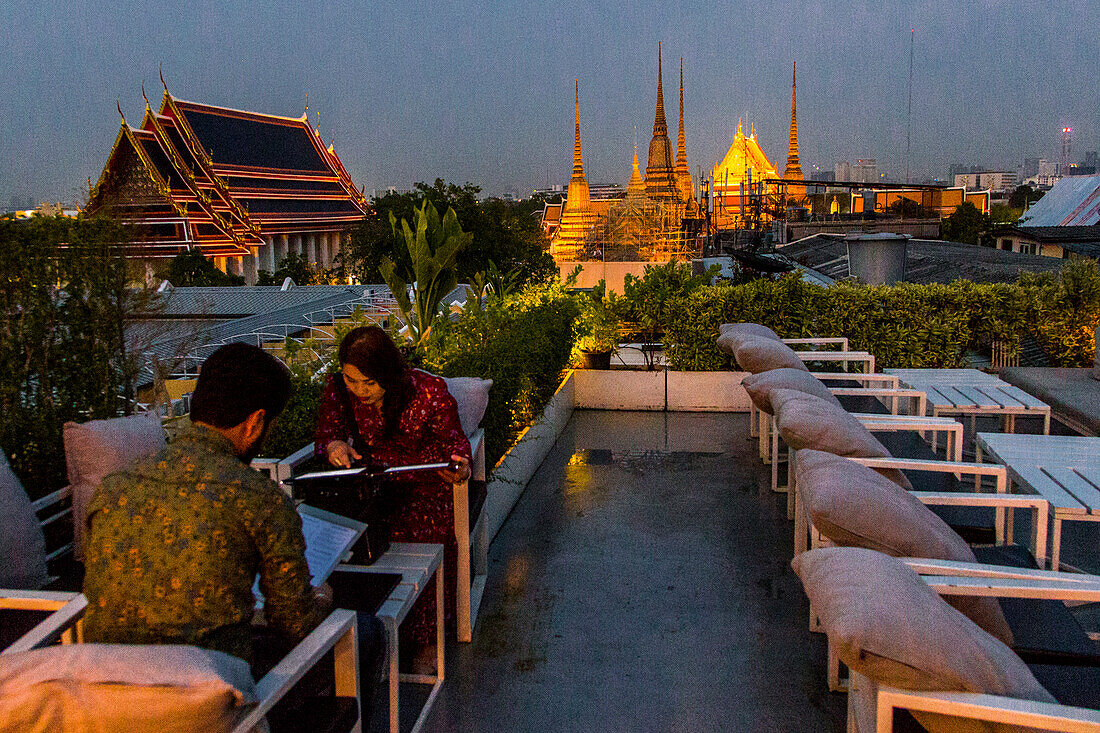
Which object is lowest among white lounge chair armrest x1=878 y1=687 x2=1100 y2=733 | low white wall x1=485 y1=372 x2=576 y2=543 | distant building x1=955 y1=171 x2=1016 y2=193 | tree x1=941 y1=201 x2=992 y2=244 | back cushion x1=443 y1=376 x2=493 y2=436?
low white wall x1=485 y1=372 x2=576 y2=543

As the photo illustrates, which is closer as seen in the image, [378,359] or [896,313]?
[378,359]

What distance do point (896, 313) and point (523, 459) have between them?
13.8 ft

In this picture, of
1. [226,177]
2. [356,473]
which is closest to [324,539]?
[356,473]

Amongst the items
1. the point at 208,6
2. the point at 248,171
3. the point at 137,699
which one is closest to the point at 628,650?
the point at 137,699

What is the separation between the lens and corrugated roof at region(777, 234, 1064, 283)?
9.95 m

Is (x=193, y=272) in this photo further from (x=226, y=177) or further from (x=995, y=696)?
(x=995, y=696)

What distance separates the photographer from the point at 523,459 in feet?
18.2

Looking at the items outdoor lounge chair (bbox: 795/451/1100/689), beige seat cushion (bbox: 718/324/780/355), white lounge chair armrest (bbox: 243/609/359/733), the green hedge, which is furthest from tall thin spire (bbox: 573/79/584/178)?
white lounge chair armrest (bbox: 243/609/359/733)

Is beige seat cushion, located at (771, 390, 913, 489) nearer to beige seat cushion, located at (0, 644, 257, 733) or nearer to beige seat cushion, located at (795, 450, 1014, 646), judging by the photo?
beige seat cushion, located at (795, 450, 1014, 646)

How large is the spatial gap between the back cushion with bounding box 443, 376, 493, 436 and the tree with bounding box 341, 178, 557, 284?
26261 millimetres

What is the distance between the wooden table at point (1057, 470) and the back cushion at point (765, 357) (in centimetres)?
108

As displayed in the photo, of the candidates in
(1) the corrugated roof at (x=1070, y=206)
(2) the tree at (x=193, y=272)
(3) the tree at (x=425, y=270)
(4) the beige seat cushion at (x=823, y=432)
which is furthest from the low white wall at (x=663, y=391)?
(1) the corrugated roof at (x=1070, y=206)

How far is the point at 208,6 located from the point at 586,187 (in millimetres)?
28754

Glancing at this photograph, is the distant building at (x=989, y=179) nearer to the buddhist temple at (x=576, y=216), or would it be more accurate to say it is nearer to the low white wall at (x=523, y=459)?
the buddhist temple at (x=576, y=216)
